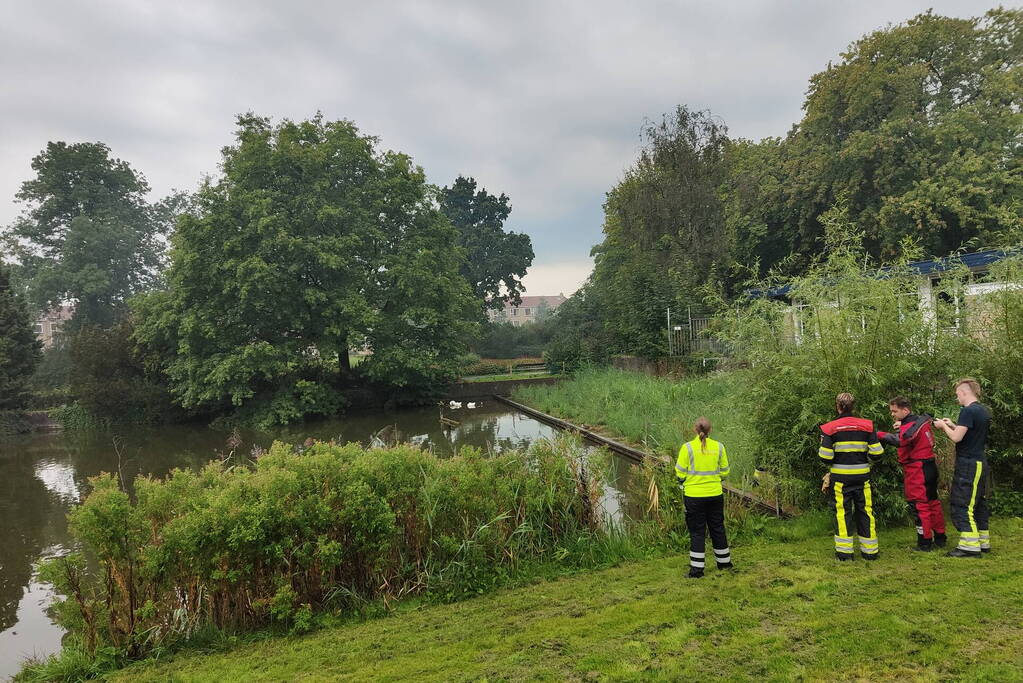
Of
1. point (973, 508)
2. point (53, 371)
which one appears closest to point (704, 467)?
point (973, 508)

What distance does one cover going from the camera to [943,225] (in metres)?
19.3

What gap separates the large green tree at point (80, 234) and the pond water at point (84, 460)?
20.1 m

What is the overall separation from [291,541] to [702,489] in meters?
3.71

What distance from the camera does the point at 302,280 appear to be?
927 inches

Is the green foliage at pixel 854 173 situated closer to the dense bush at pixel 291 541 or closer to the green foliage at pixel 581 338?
the green foliage at pixel 581 338

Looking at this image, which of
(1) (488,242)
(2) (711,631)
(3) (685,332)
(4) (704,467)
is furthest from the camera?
(1) (488,242)

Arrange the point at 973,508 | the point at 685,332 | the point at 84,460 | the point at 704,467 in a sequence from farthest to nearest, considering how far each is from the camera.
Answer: the point at 685,332, the point at 84,460, the point at 704,467, the point at 973,508

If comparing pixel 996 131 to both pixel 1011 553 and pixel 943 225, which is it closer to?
pixel 943 225

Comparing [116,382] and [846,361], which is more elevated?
[116,382]

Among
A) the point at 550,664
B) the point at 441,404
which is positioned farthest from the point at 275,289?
the point at 550,664

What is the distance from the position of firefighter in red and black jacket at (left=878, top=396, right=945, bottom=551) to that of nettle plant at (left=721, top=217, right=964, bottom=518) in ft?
1.72

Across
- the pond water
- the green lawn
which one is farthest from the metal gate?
the green lawn

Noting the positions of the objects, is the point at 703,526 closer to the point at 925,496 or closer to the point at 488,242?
the point at 925,496

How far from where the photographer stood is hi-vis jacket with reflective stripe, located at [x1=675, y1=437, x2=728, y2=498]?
209 inches
